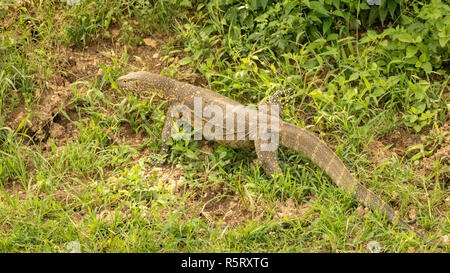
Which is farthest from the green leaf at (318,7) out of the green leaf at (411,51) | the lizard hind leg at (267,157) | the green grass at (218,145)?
the lizard hind leg at (267,157)

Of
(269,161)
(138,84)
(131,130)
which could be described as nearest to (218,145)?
(269,161)

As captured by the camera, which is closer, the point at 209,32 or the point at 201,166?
the point at 201,166

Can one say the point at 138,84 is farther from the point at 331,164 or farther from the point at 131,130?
the point at 331,164

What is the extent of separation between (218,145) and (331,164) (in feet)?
4.33

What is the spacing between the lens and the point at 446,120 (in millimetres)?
6477

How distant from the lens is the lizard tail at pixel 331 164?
5516mm

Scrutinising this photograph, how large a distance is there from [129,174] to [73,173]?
690 mm

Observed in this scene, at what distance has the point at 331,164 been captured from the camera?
593 centimetres

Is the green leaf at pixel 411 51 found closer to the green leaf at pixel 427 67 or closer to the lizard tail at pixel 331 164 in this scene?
the green leaf at pixel 427 67

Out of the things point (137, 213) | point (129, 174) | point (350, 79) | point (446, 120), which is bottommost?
point (137, 213)

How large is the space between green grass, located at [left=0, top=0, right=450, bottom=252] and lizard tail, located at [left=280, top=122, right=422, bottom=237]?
3.7 inches
